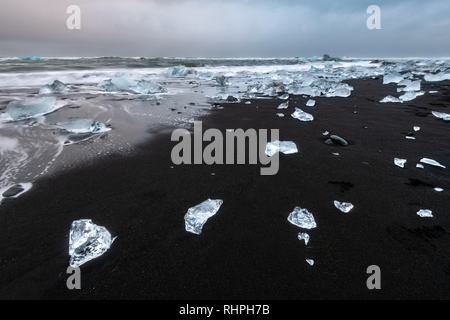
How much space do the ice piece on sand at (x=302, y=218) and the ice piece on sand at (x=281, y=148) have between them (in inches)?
36.5

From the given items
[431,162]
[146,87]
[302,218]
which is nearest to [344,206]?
[302,218]

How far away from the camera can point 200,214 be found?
4.75 feet

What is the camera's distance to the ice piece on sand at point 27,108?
11.9 ft

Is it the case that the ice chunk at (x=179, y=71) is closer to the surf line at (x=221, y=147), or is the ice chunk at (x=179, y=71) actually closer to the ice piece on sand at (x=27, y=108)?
the ice piece on sand at (x=27, y=108)

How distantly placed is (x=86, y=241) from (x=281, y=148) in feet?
6.38

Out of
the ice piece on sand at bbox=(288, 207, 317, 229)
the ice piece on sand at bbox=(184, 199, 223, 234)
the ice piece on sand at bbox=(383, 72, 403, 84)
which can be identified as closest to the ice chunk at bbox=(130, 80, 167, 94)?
the ice piece on sand at bbox=(184, 199, 223, 234)

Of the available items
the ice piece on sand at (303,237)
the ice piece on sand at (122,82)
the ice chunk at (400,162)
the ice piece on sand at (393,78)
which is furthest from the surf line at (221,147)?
the ice piece on sand at (393,78)

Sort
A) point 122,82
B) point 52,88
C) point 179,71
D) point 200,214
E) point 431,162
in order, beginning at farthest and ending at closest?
point 179,71
point 122,82
point 52,88
point 431,162
point 200,214

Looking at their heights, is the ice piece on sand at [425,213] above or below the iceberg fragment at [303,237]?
above

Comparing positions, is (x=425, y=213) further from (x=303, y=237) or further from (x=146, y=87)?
(x=146, y=87)

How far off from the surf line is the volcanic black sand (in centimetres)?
11

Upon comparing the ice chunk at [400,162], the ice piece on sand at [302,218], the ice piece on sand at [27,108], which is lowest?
the ice piece on sand at [302,218]

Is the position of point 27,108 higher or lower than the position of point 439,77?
lower

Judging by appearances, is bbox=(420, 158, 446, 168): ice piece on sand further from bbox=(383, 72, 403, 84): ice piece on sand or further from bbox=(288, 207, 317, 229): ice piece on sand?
bbox=(383, 72, 403, 84): ice piece on sand
